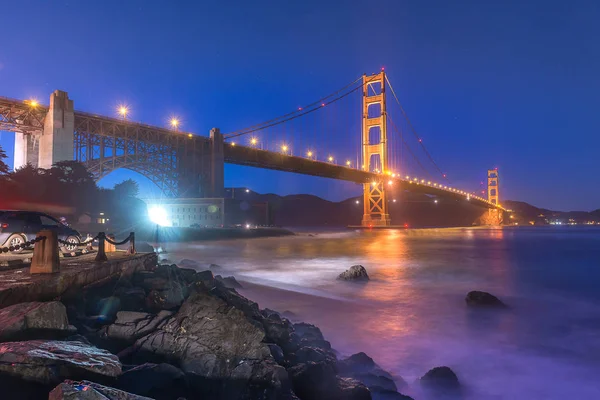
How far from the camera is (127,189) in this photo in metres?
47.1

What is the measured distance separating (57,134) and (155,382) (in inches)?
1477

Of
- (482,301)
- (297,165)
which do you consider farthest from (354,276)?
(297,165)

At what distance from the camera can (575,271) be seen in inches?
860

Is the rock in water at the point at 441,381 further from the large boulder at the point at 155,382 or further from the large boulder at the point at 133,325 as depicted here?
the large boulder at the point at 133,325

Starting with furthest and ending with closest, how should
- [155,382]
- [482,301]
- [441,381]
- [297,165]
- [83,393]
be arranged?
1. [297,165]
2. [482,301]
3. [441,381]
4. [155,382]
5. [83,393]

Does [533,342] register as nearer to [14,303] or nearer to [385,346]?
[385,346]

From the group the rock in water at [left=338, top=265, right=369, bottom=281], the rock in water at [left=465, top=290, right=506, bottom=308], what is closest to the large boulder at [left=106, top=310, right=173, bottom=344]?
the rock in water at [left=465, top=290, right=506, bottom=308]

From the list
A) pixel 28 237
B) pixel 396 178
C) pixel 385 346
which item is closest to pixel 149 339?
pixel 385 346

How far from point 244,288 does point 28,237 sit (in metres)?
6.81

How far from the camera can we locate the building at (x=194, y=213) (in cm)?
4934

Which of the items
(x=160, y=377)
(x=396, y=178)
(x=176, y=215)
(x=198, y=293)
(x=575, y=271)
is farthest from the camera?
(x=396, y=178)

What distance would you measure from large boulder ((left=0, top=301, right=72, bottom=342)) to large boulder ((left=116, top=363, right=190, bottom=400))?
1283 mm

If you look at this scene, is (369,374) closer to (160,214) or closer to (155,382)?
(155,382)

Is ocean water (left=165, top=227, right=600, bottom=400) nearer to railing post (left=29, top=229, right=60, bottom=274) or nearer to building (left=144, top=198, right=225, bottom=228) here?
railing post (left=29, top=229, right=60, bottom=274)
